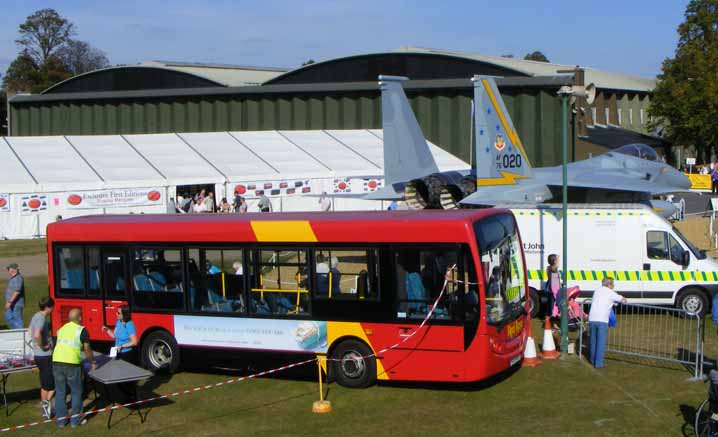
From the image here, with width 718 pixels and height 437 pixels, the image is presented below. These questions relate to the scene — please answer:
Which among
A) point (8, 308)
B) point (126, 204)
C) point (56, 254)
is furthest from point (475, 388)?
point (126, 204)

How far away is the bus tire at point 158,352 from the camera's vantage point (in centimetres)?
1273

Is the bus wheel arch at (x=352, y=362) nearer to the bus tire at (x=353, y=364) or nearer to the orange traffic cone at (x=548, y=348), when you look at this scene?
the bus tire at (x=353, y=364)

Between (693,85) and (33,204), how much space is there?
1885 inches

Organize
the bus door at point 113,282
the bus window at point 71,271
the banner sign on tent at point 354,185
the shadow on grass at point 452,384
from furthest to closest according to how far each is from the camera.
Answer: the banner sign on tent at point 354,185 → the bus window at point 71,271 → the bus door at point 113,282 → the shadow on grass at point 452,384

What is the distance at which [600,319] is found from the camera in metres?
12.6

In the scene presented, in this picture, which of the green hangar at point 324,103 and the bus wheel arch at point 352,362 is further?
the green hangar at point 324,103

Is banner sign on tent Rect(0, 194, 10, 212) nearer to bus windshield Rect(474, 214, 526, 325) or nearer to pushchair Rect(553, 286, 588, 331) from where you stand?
pushchair Rect(553, 286, 588, 331)

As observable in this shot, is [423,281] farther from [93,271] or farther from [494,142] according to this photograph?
[494,142]

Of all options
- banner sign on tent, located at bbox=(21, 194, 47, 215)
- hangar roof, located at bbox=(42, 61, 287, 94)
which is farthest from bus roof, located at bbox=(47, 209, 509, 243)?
hangar roof, located at bbox=(42, 61, 287, 94)

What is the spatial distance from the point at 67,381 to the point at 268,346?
9.64 feet

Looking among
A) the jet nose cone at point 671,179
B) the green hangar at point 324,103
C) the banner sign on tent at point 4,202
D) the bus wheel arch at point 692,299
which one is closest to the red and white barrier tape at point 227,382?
the bus wheel arch at point 692,299

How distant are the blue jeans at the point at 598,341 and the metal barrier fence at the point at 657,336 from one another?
0.67 metres

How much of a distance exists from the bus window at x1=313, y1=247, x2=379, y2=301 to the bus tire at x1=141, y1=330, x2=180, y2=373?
2759 millimetres

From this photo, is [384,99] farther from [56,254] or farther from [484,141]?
[56,254]
